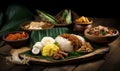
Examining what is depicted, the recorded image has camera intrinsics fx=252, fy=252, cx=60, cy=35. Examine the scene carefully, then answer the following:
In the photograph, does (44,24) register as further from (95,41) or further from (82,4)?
→ (82,4)

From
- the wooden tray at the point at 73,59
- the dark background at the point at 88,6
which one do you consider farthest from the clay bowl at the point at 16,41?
the dark background at the point at 88,6

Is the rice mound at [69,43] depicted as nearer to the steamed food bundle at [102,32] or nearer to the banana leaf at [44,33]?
the steamed food bundle at [102,32]

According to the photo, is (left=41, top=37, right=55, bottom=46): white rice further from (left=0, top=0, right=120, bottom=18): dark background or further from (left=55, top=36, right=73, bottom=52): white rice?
(left=0, top=0, right=120, bottom=18): dark background

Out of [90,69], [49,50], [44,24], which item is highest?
[44,24]

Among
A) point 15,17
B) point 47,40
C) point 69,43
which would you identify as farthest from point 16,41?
point 15,17

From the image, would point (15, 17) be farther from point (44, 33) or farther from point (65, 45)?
point (65, 45)

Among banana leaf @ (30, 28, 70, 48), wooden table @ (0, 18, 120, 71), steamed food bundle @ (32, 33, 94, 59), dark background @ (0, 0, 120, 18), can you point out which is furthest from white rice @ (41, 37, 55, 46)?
dark background @ (0, 0, 120, 18)

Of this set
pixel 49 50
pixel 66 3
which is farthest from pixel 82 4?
pixel 49 50
